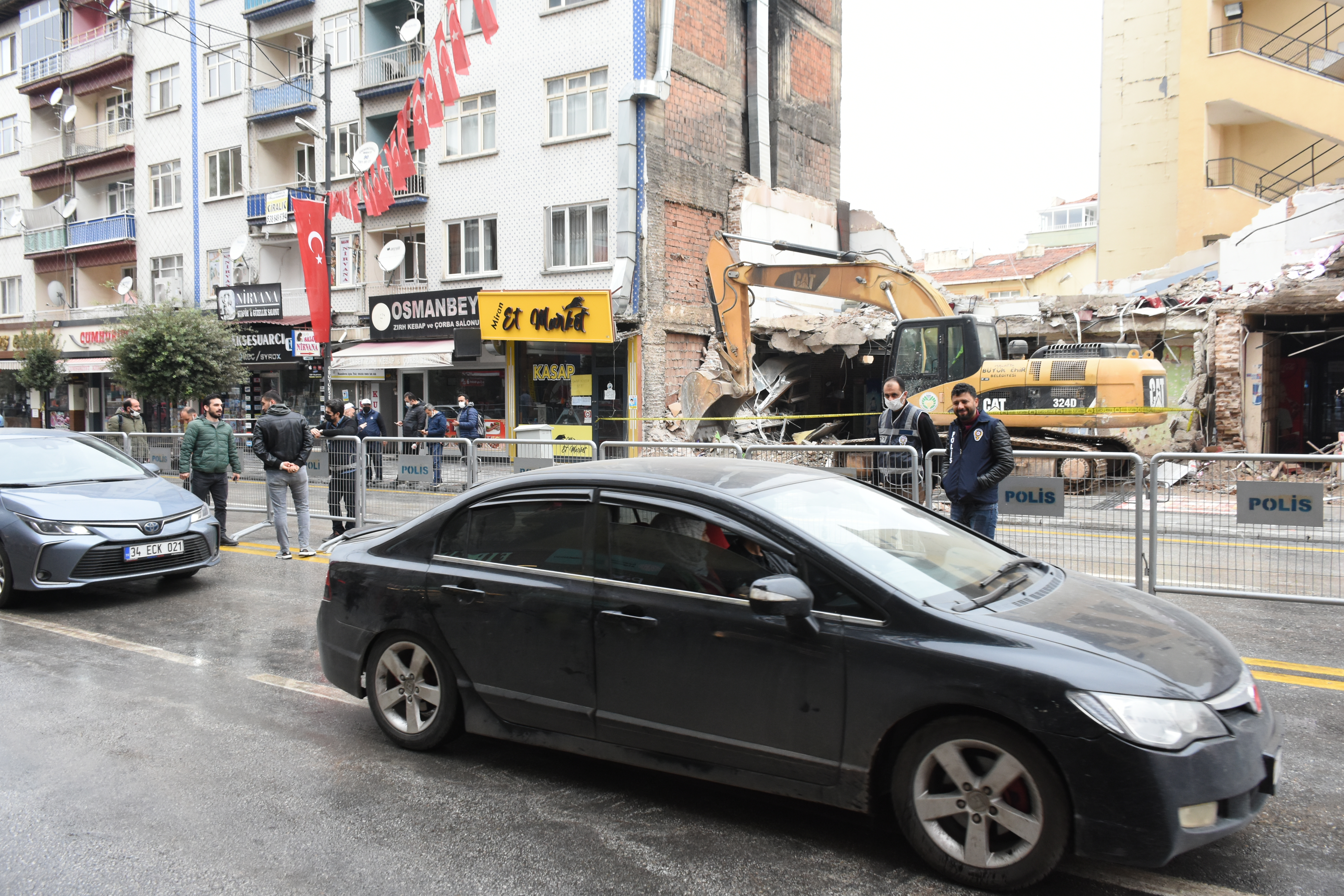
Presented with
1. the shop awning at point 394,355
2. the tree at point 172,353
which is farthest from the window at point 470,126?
the tree at point 172,353

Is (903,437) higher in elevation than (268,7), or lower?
lower

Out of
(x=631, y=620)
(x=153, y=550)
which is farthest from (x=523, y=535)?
(x=153, y=550)

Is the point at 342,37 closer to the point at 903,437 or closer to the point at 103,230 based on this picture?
the point at 103,230

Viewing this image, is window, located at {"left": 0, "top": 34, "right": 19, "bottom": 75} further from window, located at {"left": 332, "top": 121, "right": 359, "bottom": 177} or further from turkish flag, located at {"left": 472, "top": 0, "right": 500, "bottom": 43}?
turkish flag, located at {"left": 472, "top": 0, "right": 500, "bottom": 43}

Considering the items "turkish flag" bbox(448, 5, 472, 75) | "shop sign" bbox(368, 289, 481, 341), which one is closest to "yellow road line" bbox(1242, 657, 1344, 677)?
"turkish flag" bbox(448, 5, 472, 75)

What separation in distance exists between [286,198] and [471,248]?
7750 millimetres

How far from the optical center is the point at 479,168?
24609 millimetres

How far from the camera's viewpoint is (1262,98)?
82.4ft

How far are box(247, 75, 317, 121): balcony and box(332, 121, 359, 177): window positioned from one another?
4.73 ft

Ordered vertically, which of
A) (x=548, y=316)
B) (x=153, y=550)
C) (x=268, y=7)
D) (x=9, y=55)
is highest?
(x=9, y=55)

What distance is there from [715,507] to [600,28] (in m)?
21.5

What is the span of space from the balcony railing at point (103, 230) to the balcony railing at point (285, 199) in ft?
25.6

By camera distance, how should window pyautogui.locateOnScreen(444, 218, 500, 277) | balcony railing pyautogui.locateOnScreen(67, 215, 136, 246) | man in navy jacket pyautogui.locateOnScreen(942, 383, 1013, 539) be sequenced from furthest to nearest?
1. balcony railing pyautogui.locateOnScreen(67, 215, 136, 246)
2. window pyautogui.locateOnScreen(444, 218, 500, 277)
3. man in navy jacket pyautogui.locateOnScreen(942, 383, 1013, 539)

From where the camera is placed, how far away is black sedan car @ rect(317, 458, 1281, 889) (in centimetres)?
299
